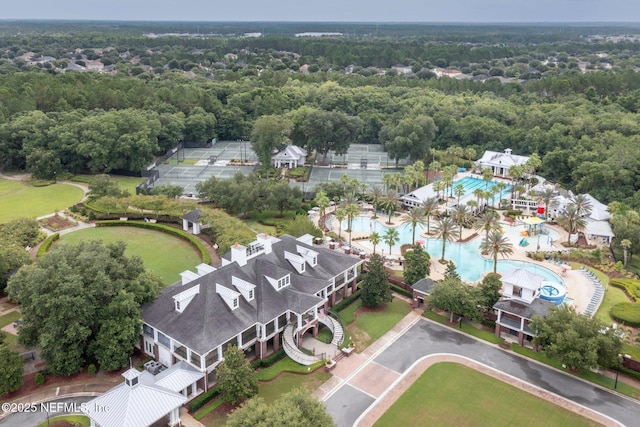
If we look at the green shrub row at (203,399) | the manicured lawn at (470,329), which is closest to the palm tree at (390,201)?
the manicured lawn at (470,329)

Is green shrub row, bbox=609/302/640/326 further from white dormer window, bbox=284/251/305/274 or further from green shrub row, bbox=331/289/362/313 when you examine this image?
white dormer window, bbox=284/251/305/274

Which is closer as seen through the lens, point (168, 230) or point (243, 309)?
point (243, 309)

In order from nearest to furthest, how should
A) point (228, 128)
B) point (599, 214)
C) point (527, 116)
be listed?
point (599, 214) < point (527, 116) < point (228, 128)

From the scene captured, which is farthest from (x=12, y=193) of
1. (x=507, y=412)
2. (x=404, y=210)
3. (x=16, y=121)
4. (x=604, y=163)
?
(x=604, y=163)

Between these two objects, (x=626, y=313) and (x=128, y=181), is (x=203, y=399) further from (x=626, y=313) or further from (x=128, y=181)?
(x=128, y=181)

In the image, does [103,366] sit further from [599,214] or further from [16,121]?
[16,121]

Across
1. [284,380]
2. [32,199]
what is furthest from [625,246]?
[32,199]
